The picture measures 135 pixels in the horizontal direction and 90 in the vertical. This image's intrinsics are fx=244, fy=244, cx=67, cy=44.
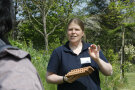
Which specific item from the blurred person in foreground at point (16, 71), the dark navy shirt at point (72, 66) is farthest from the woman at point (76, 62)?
the blurred person in foreground at point (16, 71)

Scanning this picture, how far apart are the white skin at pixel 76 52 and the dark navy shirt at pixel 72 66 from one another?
2.4 inches

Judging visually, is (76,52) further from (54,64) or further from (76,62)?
(54,64)

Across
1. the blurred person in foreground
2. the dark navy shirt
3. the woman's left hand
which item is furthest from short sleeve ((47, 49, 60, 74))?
the blurred person in foreground

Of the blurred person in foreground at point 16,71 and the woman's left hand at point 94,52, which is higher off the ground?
the blurred person in foreground at point 16,71

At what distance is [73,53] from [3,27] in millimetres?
1733

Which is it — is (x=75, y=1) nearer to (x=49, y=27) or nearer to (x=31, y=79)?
(x=49, y=27)

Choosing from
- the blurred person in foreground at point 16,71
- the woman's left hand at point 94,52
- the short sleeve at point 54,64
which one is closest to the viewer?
the blurred person in foreground at point 16,71

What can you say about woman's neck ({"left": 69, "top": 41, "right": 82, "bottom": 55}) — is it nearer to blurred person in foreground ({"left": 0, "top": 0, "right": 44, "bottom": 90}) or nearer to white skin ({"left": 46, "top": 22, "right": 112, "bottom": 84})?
white skin ({"left": 46, "top": 22, "right": 112, "bottom": 84})

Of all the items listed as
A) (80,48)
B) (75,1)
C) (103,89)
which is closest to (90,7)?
(75,1)

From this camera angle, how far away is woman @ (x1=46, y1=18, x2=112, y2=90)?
248 cm

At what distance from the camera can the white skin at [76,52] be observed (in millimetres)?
2448

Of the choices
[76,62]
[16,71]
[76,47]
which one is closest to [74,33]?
[76,47]

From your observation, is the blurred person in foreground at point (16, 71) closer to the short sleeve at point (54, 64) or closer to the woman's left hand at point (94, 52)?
the woman's left hand at point (94, 52)

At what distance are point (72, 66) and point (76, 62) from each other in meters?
0.06
